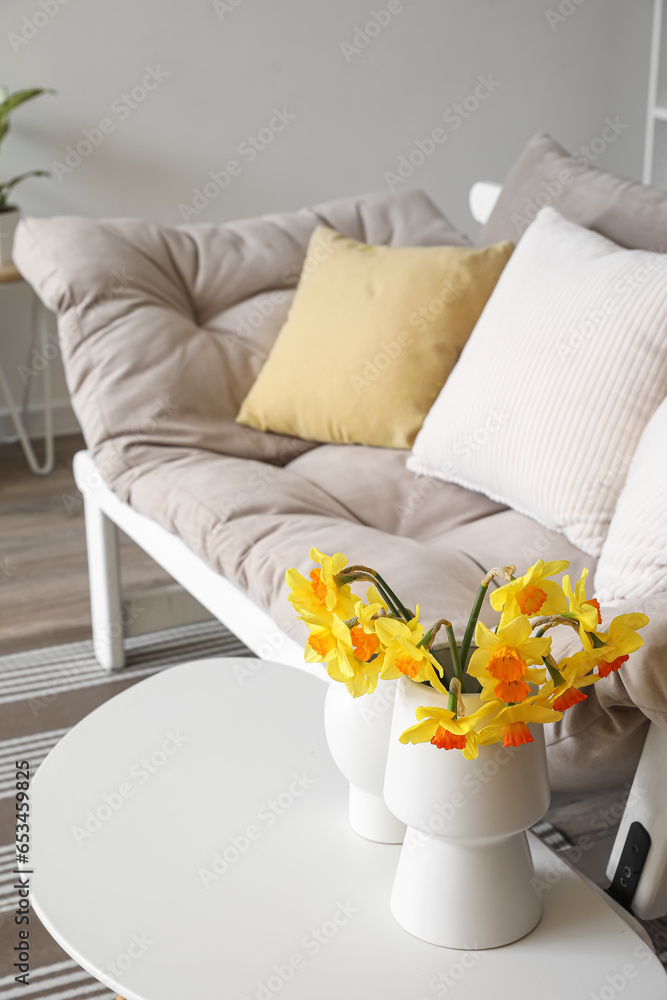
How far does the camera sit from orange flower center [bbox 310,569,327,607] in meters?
0.72

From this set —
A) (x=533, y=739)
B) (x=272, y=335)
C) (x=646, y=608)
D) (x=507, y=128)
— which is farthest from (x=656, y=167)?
(x=533, y=739)

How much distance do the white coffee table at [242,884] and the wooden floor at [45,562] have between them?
104cm

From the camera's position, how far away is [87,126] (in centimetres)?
287

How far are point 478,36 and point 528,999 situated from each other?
3.20 meters

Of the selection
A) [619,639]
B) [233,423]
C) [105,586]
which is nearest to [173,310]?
[233,423]
